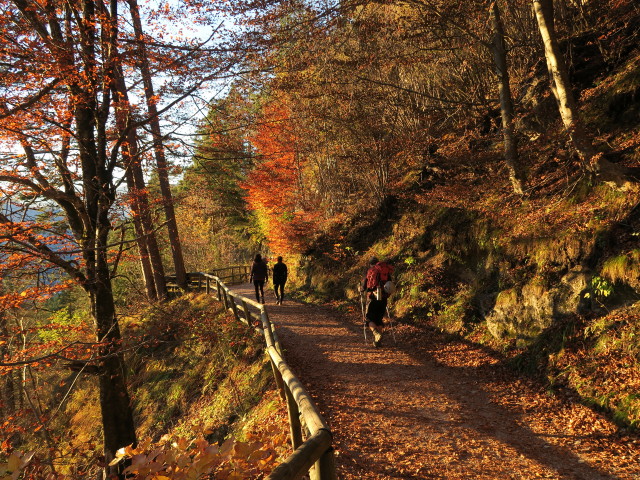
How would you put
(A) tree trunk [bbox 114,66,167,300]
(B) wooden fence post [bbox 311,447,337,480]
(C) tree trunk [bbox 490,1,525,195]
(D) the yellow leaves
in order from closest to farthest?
1. (D) the yellow leaves
2. (B) wooden fence post [bbox 311,447,337,480]
3. (C) tree trunk [bbox 490,1,525,195]
4. (A) tree trunk [bbox 114,66,167,300]

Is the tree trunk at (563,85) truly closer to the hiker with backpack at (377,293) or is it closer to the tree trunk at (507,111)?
the tree trunk at (507,111)

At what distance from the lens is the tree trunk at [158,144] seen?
7203 millimetres

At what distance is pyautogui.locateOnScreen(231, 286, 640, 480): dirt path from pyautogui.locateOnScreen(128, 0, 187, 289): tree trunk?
4.01m

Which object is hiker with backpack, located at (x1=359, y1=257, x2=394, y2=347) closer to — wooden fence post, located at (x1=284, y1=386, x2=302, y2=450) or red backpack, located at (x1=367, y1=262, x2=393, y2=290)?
red backpack, located at (x1=367, y1=262, x2=393, y2=290)

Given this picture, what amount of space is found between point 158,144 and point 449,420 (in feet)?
22.6

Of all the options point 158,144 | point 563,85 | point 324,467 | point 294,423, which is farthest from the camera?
point 158,144

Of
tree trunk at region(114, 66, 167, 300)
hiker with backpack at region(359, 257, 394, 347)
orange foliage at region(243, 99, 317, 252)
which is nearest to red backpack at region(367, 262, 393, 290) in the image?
hiker with backpack at region(359, 257, 394, 347)

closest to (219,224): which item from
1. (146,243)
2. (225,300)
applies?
(146,243)

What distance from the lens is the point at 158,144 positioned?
7.09 m

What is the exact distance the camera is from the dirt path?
161 inches

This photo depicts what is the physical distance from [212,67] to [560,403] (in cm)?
821

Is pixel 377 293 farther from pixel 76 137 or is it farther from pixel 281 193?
pixel 281 193

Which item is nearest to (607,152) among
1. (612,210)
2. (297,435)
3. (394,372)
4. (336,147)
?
(612,210)

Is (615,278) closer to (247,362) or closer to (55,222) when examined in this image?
(247,362)
